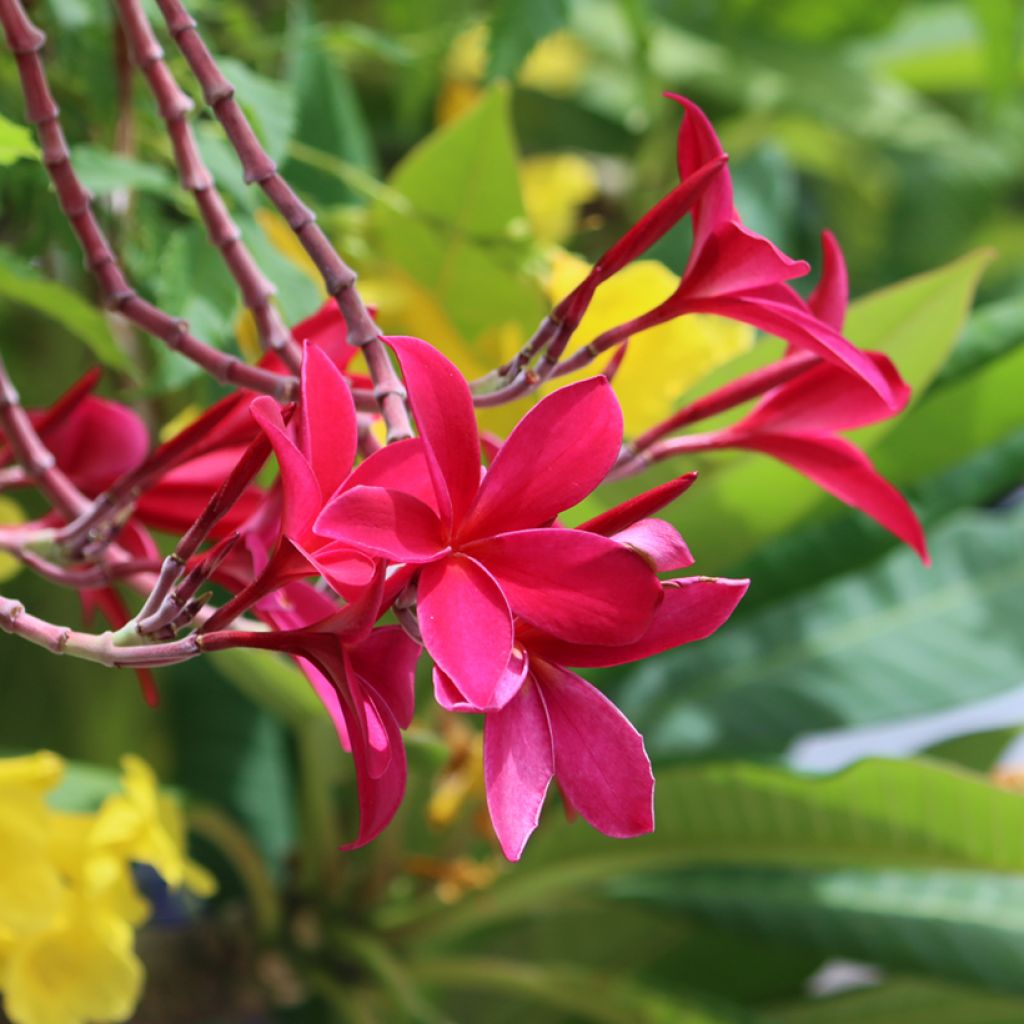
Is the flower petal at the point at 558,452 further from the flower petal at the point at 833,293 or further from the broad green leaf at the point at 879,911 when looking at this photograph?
the broad green leaf at the point at 879,911

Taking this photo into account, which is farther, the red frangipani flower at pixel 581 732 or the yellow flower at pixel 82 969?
the yellow flower at pixel 82 969

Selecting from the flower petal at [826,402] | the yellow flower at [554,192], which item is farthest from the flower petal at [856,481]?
the yellow flower at [554,192]

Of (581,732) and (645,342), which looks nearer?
(581,732)

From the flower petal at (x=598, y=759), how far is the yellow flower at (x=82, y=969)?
0.22 meters

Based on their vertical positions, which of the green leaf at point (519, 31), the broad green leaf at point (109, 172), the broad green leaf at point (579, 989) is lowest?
the broad green leaf at point (579, 989)

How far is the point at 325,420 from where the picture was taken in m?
0.16

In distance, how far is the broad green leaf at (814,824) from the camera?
41cm

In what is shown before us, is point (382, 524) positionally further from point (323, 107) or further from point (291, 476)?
point (323, 107)

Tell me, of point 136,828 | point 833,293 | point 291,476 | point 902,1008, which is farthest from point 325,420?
point 902,1008

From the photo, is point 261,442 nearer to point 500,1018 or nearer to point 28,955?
point 28,955

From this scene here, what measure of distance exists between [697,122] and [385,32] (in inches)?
19.9

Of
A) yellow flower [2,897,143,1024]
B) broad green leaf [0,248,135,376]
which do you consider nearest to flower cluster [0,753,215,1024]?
yellow flower [2,897,143,1024]

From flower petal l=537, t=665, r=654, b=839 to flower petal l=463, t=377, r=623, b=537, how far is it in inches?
1.0

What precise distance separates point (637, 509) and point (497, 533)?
18 millimetres
